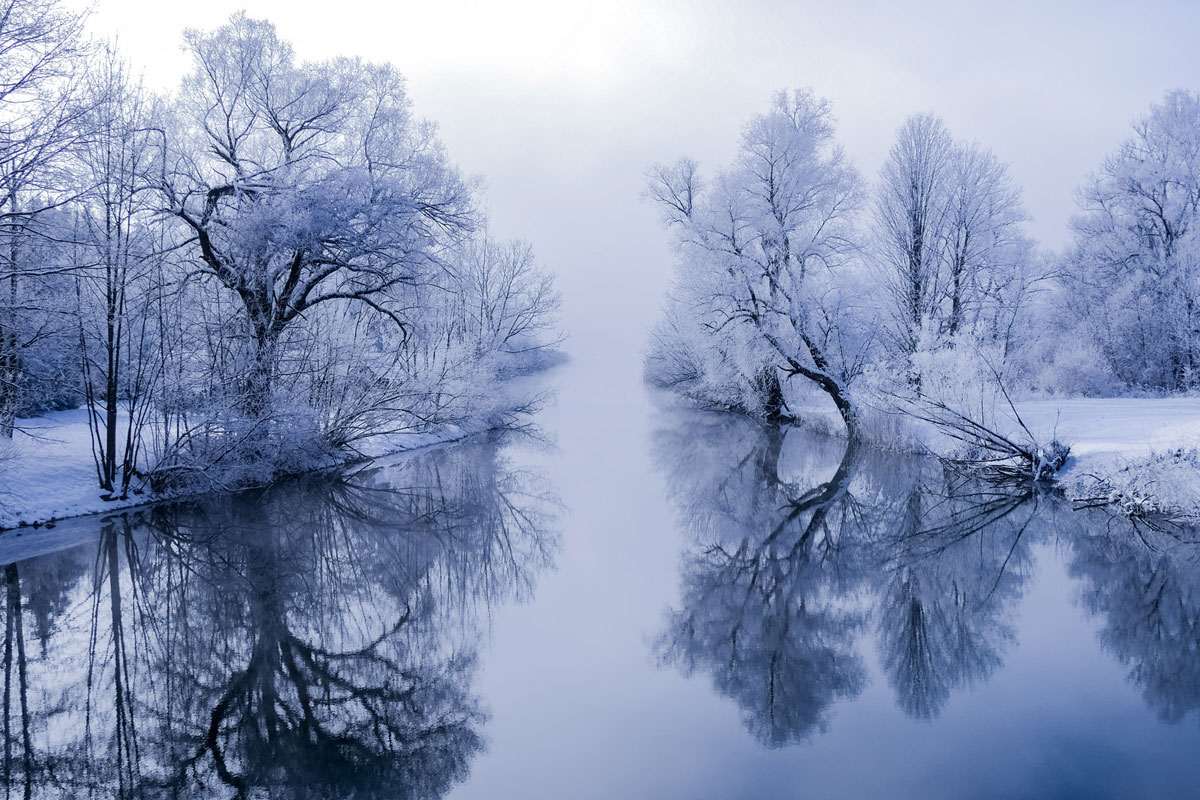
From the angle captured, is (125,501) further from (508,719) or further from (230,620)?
(508,719)

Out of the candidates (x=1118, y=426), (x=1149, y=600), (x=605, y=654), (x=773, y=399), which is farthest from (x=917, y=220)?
(x=605, y=654)

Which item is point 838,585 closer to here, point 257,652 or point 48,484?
point 257,652

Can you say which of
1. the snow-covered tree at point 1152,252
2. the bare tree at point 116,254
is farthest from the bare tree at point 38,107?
the snow-covered tree at point 1152,252

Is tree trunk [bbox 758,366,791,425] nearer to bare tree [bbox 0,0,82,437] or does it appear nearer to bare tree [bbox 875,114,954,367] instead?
bare tree [bbox 875,114,954,367]

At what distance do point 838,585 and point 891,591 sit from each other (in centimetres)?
56

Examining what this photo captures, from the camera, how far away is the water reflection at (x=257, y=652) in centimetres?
502

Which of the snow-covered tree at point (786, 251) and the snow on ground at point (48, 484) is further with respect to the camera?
the snow-covered tree at point (786, 251)

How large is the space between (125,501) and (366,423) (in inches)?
250

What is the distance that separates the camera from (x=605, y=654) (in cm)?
707

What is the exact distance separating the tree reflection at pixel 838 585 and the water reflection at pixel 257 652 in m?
2.15

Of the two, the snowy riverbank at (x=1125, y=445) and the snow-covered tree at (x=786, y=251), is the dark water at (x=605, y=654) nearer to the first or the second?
the snowy riverbank at (x=1125, y=445)

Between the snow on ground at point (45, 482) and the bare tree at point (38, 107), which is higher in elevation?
the bare tree at point (38, 107)

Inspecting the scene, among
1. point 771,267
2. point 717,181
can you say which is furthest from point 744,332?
point 717,181

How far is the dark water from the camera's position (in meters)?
5.04
